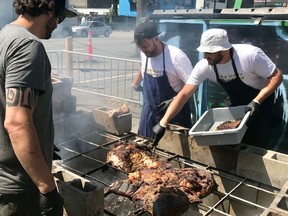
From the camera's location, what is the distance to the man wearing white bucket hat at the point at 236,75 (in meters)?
3.50

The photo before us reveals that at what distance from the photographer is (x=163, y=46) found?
432 cm

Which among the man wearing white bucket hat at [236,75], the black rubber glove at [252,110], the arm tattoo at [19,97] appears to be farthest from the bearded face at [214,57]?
the arm tattoo at [19,97]

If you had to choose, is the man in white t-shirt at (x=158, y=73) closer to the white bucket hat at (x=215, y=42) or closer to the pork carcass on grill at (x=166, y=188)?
the white bucket hat at (x=215, y=42)

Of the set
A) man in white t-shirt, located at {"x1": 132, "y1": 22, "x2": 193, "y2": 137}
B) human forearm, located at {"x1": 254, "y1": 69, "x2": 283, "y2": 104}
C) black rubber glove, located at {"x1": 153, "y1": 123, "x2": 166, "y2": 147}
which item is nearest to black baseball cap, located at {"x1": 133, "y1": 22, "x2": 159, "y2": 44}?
man in white t-shirt, located at {"x1": 132, "y1": 22, "x2": 193, "y2": 137}

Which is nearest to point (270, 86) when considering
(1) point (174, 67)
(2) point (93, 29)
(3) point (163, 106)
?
(1) point (174, 67)

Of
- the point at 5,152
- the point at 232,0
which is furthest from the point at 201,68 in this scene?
the point at 232,0

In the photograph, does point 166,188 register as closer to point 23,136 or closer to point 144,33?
point 23,136

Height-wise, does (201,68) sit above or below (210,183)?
above

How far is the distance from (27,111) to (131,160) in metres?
1.71

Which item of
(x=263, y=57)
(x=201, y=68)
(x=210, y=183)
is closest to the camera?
(x=210, y=183)

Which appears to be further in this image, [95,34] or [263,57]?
[95,34]

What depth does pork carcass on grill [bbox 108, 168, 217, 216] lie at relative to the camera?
8.27ft

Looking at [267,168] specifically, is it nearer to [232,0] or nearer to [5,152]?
[5,152]

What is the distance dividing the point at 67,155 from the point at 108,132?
0.65 meters
